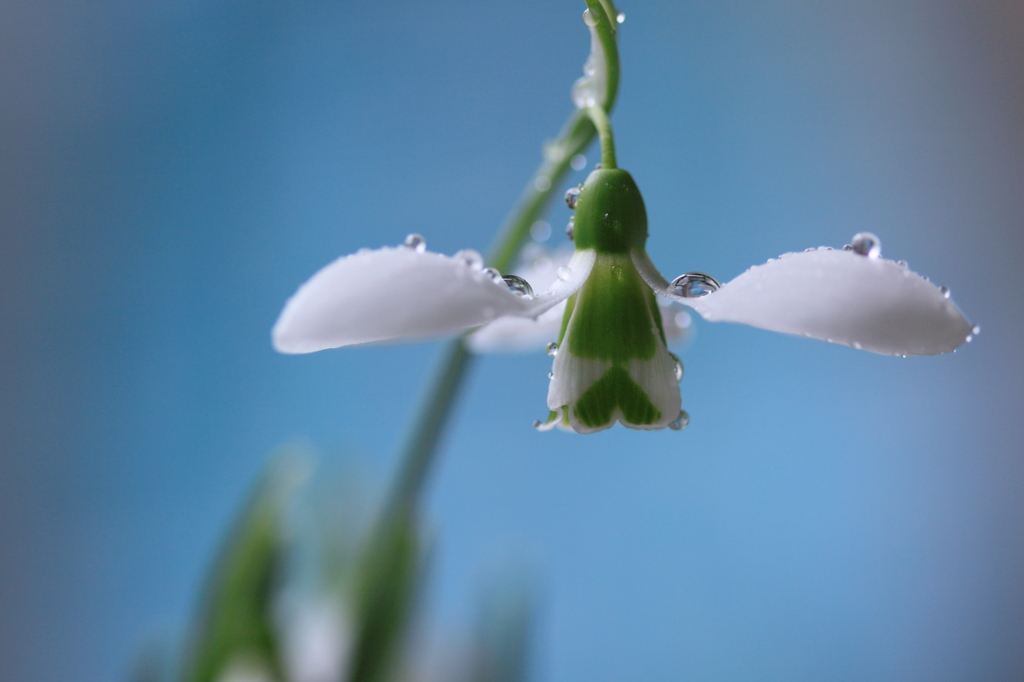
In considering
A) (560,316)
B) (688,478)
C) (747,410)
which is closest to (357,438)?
(688,478)

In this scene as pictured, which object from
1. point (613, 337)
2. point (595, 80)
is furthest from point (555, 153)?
point (613, 337)

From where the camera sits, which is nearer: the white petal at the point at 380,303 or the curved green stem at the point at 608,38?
the white petal at the point at 380,303

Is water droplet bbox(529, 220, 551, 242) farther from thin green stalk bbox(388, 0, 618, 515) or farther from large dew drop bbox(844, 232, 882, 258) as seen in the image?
large dew drop bbox(844, 232, 882, 258)

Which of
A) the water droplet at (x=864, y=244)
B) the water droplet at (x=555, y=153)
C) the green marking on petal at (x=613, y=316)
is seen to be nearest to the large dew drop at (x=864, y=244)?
the water droplet at (x=864, y=244)

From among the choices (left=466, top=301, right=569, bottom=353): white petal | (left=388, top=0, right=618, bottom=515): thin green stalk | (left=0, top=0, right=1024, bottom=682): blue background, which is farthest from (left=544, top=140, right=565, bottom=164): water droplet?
(left=0, top=0, right=1024, bottom=682): blue background

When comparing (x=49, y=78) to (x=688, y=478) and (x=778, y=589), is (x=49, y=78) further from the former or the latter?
(x=778, y=589)

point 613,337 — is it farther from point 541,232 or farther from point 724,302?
point 541,232

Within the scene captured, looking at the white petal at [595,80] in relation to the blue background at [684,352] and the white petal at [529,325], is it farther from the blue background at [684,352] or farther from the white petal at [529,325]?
the blue background at [684,352]
